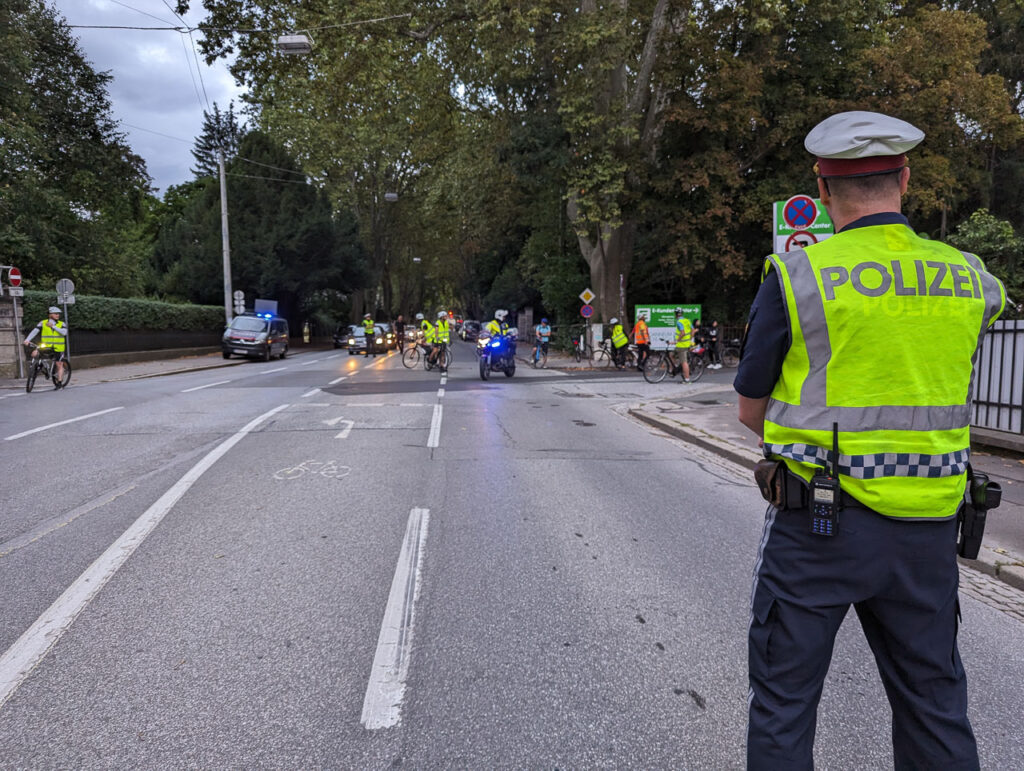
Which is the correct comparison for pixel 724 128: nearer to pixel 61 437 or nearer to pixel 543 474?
pixel 543 474

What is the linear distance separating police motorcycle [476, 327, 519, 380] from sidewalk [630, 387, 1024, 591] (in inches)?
232

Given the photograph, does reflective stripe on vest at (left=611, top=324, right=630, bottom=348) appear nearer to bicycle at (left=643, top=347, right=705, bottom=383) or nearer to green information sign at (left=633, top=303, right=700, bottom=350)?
bicycle at (left=643, top=347, right=705, bottom=383)

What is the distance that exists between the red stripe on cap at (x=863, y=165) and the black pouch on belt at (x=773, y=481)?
0.81 m

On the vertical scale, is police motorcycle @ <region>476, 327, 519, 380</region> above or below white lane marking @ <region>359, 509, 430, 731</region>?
above

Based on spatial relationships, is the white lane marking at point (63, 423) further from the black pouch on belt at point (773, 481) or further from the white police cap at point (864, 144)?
the white police cap at point (864, 144)

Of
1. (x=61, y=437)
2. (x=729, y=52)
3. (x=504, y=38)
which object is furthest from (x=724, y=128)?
(x=61, y=437)

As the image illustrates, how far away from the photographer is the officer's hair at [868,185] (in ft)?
6.12

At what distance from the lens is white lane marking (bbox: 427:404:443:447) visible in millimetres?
9042

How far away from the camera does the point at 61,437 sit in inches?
369

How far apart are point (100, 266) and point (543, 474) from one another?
92.1 ft

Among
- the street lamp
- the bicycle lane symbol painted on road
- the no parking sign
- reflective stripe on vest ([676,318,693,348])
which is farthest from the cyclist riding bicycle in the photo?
the bicycle lane symbol painted on road

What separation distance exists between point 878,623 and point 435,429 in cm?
850

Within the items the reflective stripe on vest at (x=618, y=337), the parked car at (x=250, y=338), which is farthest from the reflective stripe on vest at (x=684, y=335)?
the parked car at (x=250, y=338)

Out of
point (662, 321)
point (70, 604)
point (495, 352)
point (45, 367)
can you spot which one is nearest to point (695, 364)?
point (662, 321)
